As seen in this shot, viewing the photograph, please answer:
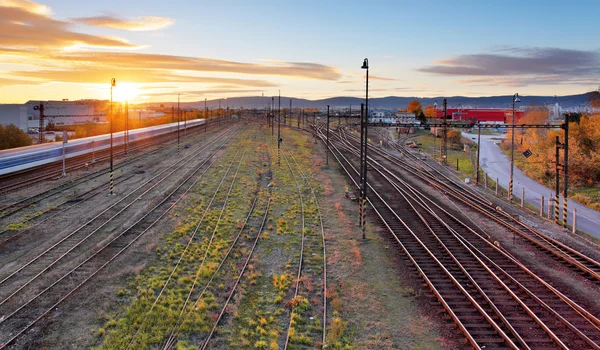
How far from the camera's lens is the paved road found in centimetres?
2768

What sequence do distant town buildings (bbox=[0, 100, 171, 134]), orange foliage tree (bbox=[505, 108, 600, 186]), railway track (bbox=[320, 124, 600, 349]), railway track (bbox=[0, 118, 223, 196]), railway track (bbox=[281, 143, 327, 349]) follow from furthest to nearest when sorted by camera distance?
distant town buildings (bbox=[0, 100, 171, 134]) → orange foliage tree (bbox=[505, 108, 600, 186]) → railway track (bbox=[0, 118, 223, 196]) → railway track (bbox=[281, 143, 327, 349]) → railway track (bbox=[320, 124, 600, 349])

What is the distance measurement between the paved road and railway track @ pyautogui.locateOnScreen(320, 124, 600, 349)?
9080mm

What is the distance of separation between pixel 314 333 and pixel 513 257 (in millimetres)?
10617

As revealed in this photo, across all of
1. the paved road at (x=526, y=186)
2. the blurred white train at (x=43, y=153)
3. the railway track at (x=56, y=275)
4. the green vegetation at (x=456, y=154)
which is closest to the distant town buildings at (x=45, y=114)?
the blurred white train at (x=43, y=153)

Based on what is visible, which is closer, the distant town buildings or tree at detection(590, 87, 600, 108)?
tree at detection(590, 87, 600, 108)

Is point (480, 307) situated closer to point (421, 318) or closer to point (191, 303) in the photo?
point (421, 318)

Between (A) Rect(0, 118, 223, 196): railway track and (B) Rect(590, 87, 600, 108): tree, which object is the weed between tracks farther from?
(B) Rect(590, 87, 600, 108): tree

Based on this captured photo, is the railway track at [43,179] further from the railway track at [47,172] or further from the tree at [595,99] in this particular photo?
the tree at [595,99]

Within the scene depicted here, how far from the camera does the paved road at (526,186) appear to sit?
2768cm

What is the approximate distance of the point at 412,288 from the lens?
15.8 metres

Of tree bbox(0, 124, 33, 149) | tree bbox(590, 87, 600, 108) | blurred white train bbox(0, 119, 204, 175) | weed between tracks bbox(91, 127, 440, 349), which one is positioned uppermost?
tree bbox(590, 87, 600, 108)

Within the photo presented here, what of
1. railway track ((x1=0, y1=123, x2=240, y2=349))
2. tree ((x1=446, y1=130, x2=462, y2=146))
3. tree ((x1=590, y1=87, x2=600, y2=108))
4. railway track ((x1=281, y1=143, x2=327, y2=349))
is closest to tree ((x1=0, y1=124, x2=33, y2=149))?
railway track ((x1=0, y1=123, x2=240, y2=349))

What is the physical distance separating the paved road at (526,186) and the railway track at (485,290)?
9.08m

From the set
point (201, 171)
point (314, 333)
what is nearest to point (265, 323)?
point (314, 333)
